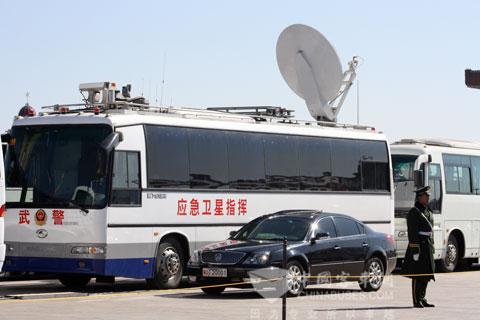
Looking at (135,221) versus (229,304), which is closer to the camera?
(229,304)

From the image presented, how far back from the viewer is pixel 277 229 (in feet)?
73.2

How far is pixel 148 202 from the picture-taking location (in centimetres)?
2331

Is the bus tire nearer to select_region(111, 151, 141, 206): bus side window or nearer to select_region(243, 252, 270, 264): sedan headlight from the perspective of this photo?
select_region(243, 252, 270, 264): sedan headlight

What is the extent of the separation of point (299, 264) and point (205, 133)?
4689 mm

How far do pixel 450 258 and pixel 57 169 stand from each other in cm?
1387

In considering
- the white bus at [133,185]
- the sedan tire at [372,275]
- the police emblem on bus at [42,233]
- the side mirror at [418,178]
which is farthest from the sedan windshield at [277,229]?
the side mirror at [418,178]

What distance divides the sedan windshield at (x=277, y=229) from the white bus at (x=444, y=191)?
9.44 metres

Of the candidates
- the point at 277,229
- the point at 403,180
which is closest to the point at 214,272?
the point at 277,229

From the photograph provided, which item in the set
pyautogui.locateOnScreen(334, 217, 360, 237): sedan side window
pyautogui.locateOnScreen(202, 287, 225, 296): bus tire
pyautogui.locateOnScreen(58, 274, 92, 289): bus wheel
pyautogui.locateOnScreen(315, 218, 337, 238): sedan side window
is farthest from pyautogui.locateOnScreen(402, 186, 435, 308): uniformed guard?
pyautogui.locateOnScreen(58, 274, 92, 289): bus wheel

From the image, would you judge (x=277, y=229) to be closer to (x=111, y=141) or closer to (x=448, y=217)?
(x=111, y=141)

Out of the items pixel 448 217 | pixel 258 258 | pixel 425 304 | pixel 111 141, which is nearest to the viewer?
pixel 425 304

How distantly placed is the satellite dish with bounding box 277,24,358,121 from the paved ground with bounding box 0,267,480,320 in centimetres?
1092

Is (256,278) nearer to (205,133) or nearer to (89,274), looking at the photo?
(89,274)

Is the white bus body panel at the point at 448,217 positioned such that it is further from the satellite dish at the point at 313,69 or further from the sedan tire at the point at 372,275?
the sedan tire at the point at 372,275
